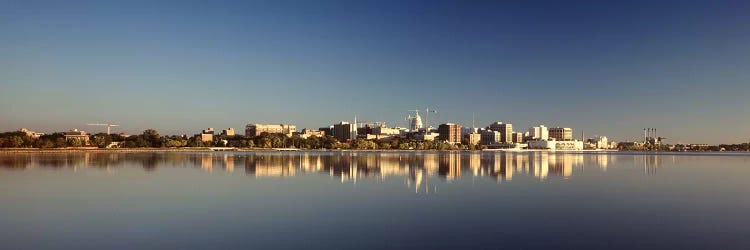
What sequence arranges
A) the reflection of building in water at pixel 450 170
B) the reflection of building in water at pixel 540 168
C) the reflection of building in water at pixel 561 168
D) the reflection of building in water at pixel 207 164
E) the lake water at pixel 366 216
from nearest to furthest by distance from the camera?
the lake water at pixel 366 216 < the reflection of building in water at pixel 450 170 < the reflection of building in water at pixel 540 168 < the reflection of building in water at pixel 561 168 < the reflection of building in water at pixel 207 164

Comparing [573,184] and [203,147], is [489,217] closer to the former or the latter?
[573,184]

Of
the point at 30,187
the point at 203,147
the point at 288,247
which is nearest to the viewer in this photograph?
the point at 288,247

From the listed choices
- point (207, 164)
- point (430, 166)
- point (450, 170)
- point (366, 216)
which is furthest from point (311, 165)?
point (366, 216)

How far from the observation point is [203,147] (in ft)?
618

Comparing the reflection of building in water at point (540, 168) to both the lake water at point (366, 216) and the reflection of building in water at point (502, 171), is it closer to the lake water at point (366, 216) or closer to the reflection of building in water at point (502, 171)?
the reflection of building in water at point (502, 171)

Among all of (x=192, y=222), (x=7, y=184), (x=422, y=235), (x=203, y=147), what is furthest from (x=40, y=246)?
(x=203, y=147)

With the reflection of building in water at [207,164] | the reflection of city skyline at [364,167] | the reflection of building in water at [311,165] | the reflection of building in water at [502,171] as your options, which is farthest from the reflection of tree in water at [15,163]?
the reflection of building in water at [502,171]

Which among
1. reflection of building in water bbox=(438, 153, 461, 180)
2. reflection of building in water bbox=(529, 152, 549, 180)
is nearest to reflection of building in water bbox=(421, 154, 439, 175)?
reflection of building in water bbox=(438, 153, 461, 180)

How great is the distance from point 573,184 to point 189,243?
26.6 meters

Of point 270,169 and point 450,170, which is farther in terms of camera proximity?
point 450,170

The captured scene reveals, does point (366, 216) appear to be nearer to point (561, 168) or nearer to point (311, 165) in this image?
point (311, 165)

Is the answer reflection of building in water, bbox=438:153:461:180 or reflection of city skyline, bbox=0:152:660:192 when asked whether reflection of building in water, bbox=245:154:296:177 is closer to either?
reflection of city skyline, bbox=0:152:660:192

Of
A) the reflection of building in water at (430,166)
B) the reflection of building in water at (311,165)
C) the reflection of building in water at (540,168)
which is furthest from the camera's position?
the reflection of building in water at (311,165)

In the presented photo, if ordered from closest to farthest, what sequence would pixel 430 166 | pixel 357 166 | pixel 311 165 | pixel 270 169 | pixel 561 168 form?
1. pixel 270 169
2. pixel 561 168
3. pixel 357 166
4. pixel 311 165
5. pixel 430 166
